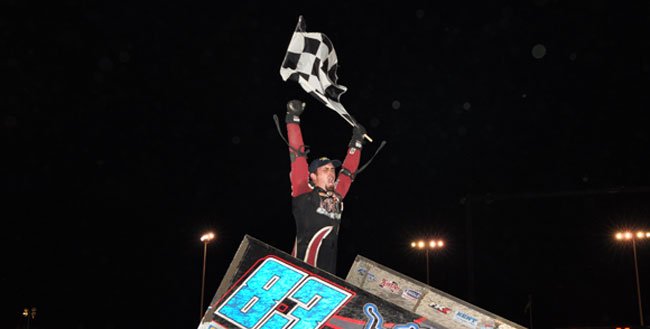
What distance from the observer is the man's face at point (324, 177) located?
813 cm

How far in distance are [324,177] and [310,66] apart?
1.40 meters

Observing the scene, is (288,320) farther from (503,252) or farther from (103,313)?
(103,313)

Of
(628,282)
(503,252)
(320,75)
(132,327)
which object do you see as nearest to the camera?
(320,75)

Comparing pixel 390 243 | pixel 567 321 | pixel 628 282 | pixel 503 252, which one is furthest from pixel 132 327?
pixel 628 282

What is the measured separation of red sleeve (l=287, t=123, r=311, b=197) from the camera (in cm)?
795

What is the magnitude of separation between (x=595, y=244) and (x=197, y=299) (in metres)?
34.3

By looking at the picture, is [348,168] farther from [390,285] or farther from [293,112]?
[390,285]

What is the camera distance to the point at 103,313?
5753cm

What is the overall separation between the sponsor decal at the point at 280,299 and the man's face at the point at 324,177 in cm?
370

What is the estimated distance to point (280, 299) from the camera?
4.34 metres

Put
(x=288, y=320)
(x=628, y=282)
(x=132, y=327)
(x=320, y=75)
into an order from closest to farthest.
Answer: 1. (x=288, y=320)
2. (x=320, y=75)
3. (x=628, y=282)
4. (x=132, y=327)

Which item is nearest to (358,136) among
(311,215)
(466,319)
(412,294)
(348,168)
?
(348,168)

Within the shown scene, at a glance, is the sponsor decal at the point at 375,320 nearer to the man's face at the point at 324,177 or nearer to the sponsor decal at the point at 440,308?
the sponsor decal at the point at 440,308

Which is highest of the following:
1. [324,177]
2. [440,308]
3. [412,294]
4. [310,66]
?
[310,66]
